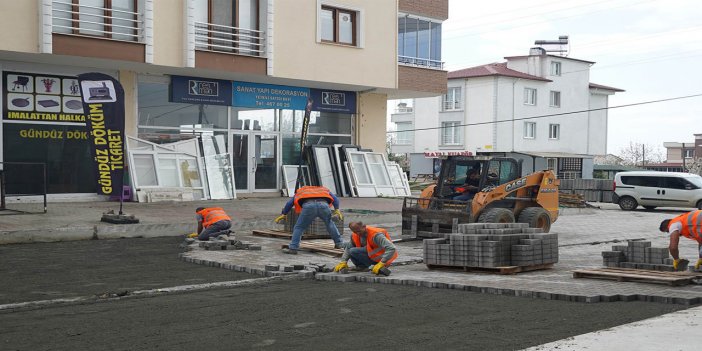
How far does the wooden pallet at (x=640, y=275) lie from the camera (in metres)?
10.6

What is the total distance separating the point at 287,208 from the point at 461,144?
50.5 m

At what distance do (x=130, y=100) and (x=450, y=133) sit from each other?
145 feet

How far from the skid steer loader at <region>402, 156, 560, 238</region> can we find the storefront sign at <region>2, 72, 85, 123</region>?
34.3ft

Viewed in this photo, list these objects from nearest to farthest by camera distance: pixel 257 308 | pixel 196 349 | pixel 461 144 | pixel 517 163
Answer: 1. pixel 196 349
2. pixel 257 308
3. pixel 517 163
4. pixel 461 144

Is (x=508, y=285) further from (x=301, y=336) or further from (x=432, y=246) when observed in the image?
(x=301, y=336)

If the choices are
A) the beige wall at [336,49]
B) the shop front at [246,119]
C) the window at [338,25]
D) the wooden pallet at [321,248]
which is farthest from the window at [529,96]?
the wooden pallet at [321,248]

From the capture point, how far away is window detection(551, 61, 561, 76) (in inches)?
2598

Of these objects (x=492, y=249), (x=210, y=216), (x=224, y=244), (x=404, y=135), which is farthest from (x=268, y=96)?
(x=404, y=135)

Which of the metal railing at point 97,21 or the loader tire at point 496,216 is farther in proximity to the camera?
the metal railing at point 97,21

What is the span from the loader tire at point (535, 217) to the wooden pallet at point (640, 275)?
565 cm

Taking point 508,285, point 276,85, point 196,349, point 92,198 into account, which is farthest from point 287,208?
point 276,85

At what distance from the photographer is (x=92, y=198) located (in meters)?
22.9

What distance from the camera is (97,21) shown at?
2222cm

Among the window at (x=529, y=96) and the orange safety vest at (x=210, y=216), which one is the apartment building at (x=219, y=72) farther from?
the window at (x=529, y=96)
